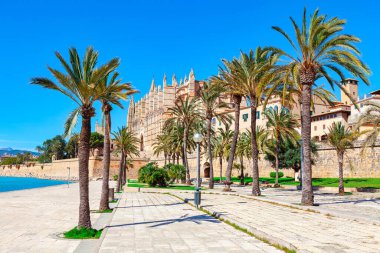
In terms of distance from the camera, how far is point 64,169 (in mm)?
93750

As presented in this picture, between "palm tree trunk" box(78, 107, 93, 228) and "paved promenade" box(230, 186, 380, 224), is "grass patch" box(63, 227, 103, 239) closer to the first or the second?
"palm tree trunk" box(78, 107, 93, 228)

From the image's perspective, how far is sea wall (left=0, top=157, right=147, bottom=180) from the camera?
7762 centimetres

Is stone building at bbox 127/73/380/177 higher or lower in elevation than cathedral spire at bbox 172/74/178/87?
lower

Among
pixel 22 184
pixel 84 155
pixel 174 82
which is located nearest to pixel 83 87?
pixel 84 155

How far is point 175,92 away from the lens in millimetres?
101438

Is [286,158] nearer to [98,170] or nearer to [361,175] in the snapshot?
[361,175]

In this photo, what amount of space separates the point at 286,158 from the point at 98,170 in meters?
48.9

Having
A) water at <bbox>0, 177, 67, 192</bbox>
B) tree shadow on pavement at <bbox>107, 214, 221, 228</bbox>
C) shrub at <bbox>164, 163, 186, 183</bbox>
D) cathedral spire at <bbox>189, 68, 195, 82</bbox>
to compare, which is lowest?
water at <bbox>0, 177, 67, 192</bbox>

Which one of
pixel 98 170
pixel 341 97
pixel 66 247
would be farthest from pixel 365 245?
pixel 341 97

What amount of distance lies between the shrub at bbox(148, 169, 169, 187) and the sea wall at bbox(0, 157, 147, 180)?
76.3ft

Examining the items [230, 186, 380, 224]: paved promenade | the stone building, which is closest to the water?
the stone building

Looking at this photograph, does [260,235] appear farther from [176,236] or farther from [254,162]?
[254,162]

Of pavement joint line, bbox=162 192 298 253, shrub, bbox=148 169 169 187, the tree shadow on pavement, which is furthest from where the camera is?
shrub, bbox=148 169 169 187

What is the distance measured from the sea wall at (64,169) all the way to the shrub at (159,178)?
2326cm
